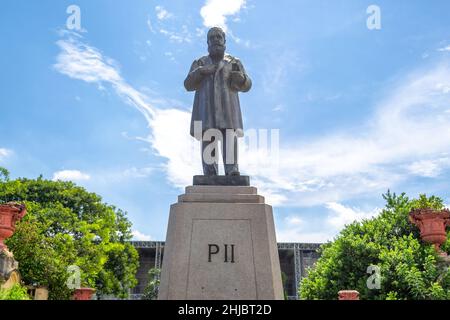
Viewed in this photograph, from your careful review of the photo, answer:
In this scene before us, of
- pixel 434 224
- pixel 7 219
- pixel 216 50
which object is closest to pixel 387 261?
pixel 434 224

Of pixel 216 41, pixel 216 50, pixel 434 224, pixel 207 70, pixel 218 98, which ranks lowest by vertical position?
pixel 434 224

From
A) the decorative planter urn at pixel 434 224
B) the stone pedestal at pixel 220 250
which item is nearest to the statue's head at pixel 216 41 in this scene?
the stone pedestal at pixel 220 250

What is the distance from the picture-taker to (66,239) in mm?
22906

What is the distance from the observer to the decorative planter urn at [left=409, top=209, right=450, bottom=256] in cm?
1552

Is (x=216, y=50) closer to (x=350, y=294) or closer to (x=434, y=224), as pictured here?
(x=350, y=294)

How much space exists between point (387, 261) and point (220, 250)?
1051 centimetres

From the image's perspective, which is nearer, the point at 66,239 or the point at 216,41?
the point at 216,41

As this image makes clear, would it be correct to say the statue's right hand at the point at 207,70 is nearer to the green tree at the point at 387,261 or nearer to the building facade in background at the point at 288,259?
the green tree at the point at 387,261

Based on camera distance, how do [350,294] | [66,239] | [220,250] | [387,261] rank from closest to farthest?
[220,250] → [350,294] → [387,261] → [66,239]

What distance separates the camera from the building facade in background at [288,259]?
3900 cm

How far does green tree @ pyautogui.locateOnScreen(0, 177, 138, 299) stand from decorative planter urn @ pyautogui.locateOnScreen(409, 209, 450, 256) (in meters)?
16.1
